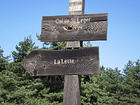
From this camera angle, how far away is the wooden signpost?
96.3 inches

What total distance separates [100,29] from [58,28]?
60 cm

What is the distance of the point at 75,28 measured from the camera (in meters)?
2.63

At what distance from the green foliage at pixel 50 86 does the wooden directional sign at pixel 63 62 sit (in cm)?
1110

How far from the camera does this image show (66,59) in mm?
2547

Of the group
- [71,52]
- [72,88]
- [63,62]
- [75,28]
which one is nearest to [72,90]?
[72,88]

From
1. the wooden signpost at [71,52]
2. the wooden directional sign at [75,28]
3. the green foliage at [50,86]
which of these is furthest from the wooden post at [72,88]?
the green foliage at [50,86]

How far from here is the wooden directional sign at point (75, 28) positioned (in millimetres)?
2555

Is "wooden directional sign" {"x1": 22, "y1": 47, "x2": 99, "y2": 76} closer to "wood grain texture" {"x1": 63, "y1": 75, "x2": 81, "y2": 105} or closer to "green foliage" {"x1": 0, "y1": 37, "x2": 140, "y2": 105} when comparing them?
"wood grain texture" {"x1": 63, "y1": 75, "x2": 81, "y2": 105}

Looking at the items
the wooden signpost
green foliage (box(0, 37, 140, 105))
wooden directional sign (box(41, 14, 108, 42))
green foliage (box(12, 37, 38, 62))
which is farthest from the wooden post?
green foliage (box(12, 37, 38, 62))

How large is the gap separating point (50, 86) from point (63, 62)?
15.3 m

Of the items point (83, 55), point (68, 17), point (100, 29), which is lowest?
point (83, 55)

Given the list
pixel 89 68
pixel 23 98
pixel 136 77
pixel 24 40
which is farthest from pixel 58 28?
pixel 136 77

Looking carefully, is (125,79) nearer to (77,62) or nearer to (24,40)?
(24,40)

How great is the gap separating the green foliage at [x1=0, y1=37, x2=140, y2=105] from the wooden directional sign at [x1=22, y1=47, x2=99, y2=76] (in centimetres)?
1110
